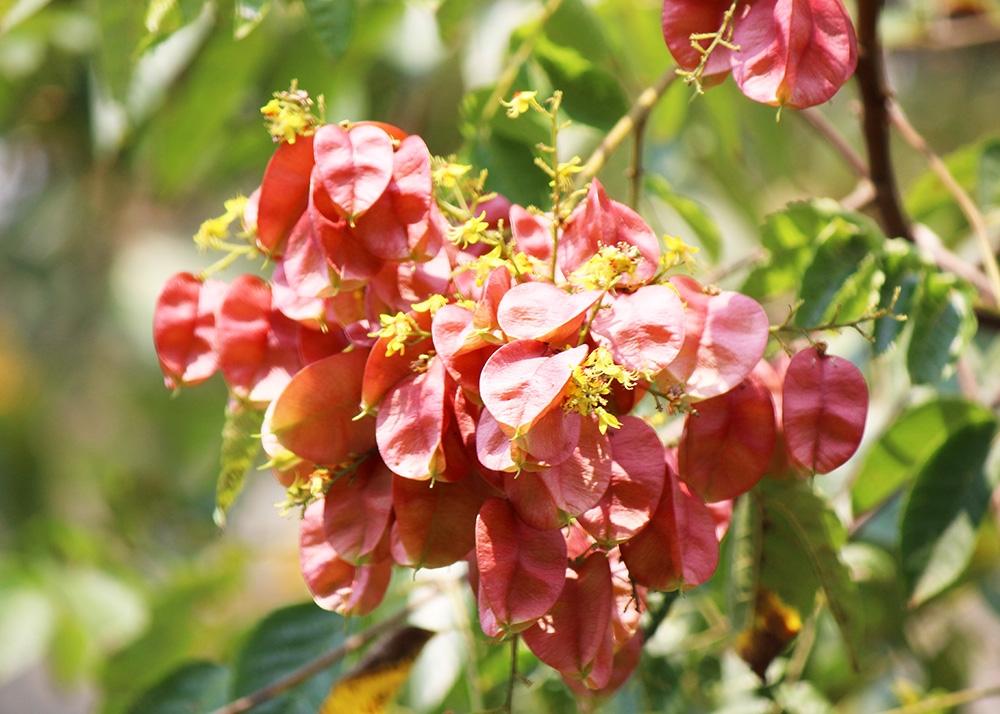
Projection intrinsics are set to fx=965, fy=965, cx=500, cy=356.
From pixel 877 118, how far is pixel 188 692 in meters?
0.94

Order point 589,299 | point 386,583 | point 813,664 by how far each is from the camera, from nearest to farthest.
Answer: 1. point 589,299
2. point 386,583
3. point 813,664

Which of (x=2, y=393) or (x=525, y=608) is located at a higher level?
(x=525, y=608)

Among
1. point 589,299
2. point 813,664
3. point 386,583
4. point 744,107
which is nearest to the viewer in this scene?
point 589,299

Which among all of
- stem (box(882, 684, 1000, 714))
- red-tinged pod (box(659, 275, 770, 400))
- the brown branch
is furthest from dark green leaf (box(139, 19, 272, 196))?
stem (box(882, 684, 1000, 714))

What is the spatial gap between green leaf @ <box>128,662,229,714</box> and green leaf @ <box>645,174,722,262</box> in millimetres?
712

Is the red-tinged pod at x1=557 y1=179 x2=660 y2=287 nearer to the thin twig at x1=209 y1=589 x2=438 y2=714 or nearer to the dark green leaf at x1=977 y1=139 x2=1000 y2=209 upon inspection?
the thin twig at x1=209 y1=589 x2=438 y2=714

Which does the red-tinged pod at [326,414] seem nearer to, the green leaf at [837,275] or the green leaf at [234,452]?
the green leaf at [234,452]

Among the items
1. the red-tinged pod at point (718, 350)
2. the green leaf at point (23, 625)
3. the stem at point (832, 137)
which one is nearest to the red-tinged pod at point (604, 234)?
the red-tinged pod at point (718, 350)

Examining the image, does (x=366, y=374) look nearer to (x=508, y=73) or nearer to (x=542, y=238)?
(x=542, y=238)

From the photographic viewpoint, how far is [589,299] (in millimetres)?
585

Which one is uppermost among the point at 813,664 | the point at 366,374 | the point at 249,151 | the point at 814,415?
the point at 366,374

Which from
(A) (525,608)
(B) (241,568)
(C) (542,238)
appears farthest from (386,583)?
(B) (241,568)

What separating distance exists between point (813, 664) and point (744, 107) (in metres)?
0.84

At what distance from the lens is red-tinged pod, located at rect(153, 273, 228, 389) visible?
2.61 ft
